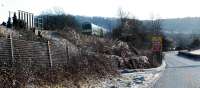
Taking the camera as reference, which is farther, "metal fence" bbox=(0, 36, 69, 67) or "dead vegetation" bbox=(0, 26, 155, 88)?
"metal fence" bbox=(0, 36, 69, 67)

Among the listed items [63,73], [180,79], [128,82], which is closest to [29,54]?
[63,73]

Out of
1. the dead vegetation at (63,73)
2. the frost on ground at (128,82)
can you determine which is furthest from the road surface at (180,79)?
the dead vegetation at (63,73)

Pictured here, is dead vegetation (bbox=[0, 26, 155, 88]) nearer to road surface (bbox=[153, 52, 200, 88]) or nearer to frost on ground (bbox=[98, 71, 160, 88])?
frost on ground (bbox=[98, 71, 160, 88])

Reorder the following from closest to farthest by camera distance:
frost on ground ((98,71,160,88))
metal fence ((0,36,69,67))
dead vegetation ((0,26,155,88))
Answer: dead vegetation ((0,26,155,88)) → metal fence ((0,36,69,67)) → frost on ground ((98,71,160,88))

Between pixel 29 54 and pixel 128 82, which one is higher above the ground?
pixel 29 54

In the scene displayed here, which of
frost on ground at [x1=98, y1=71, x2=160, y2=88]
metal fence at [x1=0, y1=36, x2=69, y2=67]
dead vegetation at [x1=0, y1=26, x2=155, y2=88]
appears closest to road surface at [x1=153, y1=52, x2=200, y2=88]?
frost on ground at [x1=98, y1=71, x2=160, y2=88]

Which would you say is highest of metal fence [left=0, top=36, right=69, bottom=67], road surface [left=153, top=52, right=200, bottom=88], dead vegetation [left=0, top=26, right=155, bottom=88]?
metal fence [left=0, top=36, right=69, bottom=67]

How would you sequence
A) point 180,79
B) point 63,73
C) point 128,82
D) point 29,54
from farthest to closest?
1. point 180,79
2. point 128,82
3. point 63,73
4. point 29,54

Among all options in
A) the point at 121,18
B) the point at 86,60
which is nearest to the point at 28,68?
the point at 86,60

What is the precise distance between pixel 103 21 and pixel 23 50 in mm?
146448

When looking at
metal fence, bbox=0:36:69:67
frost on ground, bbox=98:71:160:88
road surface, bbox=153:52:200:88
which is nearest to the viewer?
metal fence, bbox=0:36:69:67

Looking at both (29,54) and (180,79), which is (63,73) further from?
(180,79)

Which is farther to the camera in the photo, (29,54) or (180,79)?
(180,79)

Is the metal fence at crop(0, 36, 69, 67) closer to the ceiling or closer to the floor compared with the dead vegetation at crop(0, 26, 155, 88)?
closer to the ceiling
